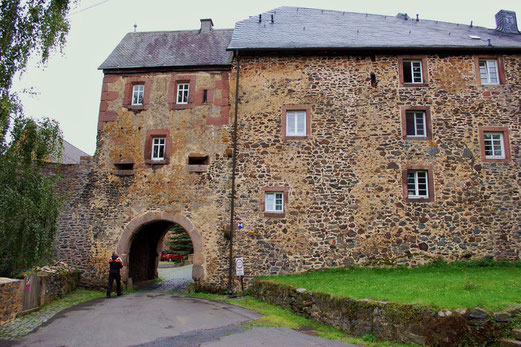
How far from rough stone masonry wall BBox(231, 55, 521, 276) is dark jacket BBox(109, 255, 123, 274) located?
3.95m

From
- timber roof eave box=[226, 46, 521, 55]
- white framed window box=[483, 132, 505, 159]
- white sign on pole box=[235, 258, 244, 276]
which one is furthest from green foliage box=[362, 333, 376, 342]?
timber roof eave box=[226, 46, 521, 55]

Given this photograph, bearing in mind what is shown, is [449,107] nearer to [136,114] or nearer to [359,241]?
[359,241]

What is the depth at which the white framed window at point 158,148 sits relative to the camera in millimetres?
15000

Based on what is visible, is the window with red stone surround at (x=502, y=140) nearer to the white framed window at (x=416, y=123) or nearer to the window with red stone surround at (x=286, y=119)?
the white framed window at (x=416, y=123)

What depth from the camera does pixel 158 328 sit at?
818cm

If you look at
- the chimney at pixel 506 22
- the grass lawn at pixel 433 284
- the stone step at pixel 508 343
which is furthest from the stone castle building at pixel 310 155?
the stone step at pixel 508 343

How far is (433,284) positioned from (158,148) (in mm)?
10544

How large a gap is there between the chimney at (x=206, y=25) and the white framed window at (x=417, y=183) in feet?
36.1

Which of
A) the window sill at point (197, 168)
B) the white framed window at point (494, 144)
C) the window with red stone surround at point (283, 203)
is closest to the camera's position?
the window with red stone surround at point (283, 203)

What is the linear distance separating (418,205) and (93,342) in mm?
11140

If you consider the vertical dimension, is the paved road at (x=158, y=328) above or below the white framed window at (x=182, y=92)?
below

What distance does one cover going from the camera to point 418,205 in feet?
45.5

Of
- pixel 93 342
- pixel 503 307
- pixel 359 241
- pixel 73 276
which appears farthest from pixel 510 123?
pixel 73 276

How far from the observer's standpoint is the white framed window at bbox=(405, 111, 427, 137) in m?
14.7
